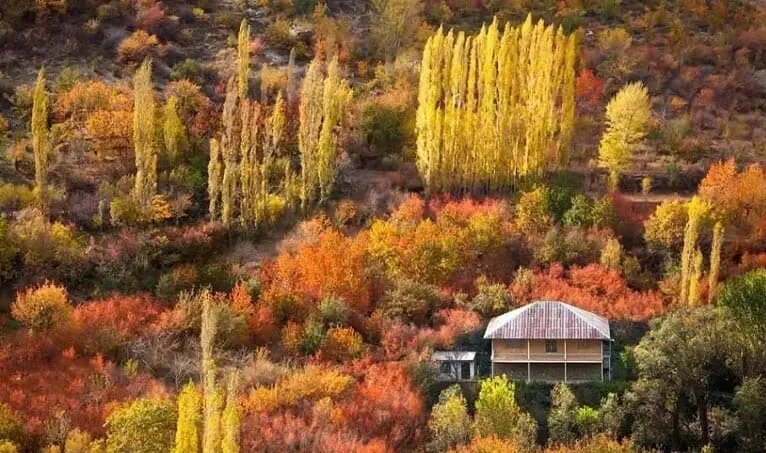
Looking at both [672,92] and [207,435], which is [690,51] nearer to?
[672,92]

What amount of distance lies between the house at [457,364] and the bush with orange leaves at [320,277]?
3.81 m

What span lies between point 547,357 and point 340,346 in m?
6.47

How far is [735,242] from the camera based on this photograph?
36562 millimetres

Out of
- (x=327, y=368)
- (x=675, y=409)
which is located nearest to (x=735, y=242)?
(x=675, y=409)

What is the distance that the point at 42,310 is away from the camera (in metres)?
28.7

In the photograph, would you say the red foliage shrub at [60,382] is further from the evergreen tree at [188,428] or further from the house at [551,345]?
the house at [551,345]

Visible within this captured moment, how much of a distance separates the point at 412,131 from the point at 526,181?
6.56 m

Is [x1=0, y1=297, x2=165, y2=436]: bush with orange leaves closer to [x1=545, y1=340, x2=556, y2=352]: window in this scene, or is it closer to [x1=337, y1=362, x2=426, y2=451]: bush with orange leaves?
[x1=337, y1=362, x2=426, y2=451]: bush with orange leaves

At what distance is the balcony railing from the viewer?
97.7 feet

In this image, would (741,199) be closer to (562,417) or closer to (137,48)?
(562,417)

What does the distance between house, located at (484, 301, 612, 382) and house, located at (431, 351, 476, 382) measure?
2.39 feet

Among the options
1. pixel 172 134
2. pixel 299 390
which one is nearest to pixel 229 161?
pixel 172 134

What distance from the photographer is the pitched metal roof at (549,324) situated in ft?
97.0

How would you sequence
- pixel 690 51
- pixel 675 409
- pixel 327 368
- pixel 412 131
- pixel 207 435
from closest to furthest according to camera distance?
1. pixel 207 435
2. pixel 675 409
3. pixel 327 368
4. pixel 412 131
5. pixel 690 51
